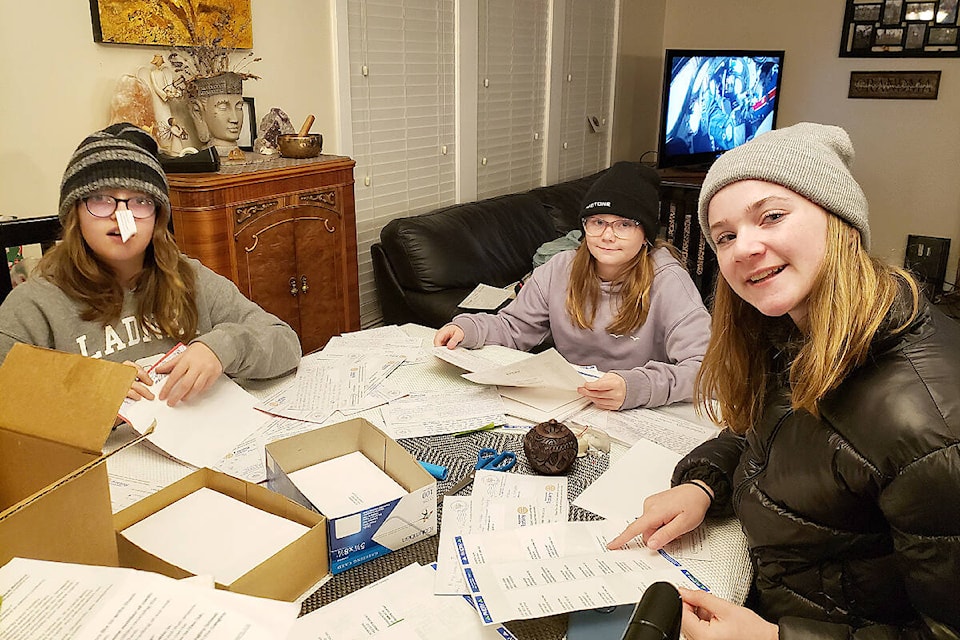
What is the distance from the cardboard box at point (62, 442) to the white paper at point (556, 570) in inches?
18.3

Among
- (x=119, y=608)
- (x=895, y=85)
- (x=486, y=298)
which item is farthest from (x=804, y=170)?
(x=895, y=85)

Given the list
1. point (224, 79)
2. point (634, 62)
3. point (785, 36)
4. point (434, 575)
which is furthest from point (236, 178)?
point (785, 36)

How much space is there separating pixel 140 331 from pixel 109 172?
344 millimetres

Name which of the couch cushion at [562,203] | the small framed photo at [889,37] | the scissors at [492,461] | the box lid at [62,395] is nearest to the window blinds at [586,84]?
the couch cushion at [562,203]

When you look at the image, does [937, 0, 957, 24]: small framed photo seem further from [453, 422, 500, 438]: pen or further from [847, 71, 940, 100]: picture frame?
[453, 422, 500, 438]: pen

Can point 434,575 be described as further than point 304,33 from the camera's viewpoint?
No

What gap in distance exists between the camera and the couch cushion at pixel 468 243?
11.1 feet

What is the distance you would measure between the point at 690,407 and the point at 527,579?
747 millimetres

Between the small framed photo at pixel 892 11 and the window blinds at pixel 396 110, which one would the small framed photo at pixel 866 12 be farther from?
the window blinds at pixel 396 110

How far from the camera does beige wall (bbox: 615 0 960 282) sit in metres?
5.04

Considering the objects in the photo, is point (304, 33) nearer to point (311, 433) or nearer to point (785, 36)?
point (311, 433)

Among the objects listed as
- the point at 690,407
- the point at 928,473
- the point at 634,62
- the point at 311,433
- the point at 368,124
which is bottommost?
the point at 690,407

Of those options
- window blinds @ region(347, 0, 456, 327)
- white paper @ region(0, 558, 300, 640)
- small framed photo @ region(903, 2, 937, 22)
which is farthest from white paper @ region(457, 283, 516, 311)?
small framed photo @ region(903, 2, 937, 22)

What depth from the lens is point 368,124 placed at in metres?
3.55
